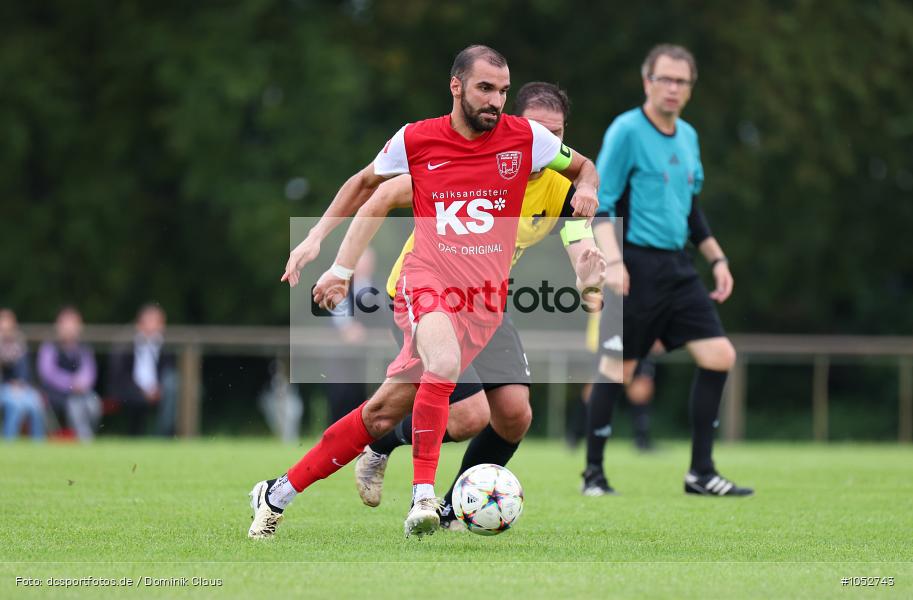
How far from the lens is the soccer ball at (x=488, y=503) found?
579 cm

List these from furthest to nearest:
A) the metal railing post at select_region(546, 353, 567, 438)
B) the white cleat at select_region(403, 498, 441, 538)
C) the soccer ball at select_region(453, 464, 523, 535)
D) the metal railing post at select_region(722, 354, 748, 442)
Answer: the metal railing post at select_region(546, 353, 567, 438), the metal railing post at select_region(722, 354, 748, 442), the soccer ball at select_region(453, 464, 523, 535), the white cleat at select_region(403, 498, 441, 538)

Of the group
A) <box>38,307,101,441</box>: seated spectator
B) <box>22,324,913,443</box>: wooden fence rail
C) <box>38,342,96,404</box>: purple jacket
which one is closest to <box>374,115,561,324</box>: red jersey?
<box>22,324,913,443</box>: wooden fence rail

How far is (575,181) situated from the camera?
6391mm

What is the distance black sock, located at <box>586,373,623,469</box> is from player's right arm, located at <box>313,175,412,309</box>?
2.72 metres

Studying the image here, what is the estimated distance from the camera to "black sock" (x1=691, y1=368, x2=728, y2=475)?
8.38 m

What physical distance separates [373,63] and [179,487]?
1502 centimetres

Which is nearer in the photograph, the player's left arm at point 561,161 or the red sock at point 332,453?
the red sock at point 332,453

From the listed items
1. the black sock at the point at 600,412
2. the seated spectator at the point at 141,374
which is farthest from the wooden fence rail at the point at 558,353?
the black sock at the point at 600,412

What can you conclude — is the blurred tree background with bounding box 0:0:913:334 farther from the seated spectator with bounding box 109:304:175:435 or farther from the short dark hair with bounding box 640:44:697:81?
the short dark hair with bounding box 640:44:697:81

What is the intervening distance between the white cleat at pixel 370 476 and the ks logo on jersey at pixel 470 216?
127 cm

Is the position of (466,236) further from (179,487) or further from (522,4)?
(522,4)

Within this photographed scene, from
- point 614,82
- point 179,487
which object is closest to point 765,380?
point 614,82

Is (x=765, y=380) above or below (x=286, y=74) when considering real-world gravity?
below

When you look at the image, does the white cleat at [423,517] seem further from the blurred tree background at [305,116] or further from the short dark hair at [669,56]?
the blurred tree background at [305,116]
